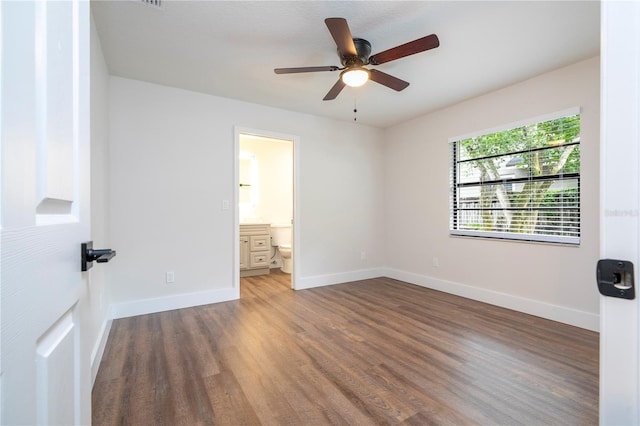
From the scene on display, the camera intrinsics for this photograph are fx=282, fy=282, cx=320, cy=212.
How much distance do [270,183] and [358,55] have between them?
380cm

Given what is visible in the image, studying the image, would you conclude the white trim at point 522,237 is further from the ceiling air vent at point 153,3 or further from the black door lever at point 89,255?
the ceiling air vent at point 153,3

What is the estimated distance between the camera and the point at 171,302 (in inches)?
124

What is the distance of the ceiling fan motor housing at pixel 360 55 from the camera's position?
221cm

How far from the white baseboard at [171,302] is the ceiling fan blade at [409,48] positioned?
2.97 m

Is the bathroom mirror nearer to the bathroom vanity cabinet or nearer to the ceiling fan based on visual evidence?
the bathroom vanity cabinet

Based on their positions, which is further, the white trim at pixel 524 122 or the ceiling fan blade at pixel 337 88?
the white trim at pixel 524 122

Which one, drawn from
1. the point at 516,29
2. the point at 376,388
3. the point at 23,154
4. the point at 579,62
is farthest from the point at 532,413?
the point at 579,62

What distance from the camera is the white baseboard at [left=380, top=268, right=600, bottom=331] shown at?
2617 millimetres

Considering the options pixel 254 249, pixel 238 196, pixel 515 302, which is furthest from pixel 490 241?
pixel 254 249

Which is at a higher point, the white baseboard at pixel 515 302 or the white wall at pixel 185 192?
the white wall at pixel 185 192

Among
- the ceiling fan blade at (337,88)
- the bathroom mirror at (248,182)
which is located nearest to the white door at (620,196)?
the ceiling fan blade at (337,88)

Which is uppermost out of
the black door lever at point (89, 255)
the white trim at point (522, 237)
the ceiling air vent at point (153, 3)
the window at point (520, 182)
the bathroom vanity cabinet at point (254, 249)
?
the ceiling air vent at point (153, 3)

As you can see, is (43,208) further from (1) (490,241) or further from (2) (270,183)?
(2) (270,183)

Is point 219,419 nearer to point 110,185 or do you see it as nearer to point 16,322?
point 16,322
